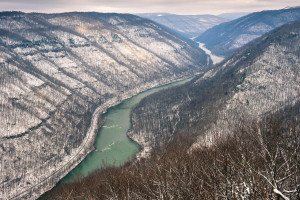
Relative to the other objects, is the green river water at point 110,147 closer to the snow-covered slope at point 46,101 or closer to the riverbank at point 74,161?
the riverbank at point 74,161

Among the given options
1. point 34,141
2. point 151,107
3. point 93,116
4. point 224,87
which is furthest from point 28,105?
point 224,87

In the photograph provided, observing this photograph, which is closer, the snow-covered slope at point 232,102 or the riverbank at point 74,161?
the riverbank at point 74,161

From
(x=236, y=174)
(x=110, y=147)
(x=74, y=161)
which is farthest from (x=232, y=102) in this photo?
(x=236, y=174)

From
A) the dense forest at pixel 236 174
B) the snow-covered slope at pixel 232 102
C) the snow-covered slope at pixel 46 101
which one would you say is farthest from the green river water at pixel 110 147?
the dense forest at pixel 236 174

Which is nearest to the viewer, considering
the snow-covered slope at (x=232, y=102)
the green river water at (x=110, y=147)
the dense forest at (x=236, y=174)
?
the dense forest at (x=236, y=174)

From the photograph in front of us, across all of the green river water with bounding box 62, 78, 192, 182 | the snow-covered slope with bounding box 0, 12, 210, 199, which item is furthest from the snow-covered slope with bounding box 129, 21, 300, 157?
the snow-covered slope with bounding box 0, 12, 210, 199

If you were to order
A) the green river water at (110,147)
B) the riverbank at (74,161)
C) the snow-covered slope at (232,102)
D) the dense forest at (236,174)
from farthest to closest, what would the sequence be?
the snow-covered slope at (232,102) < the green river water at (110,147) < the riverbank at (74,161) < the dense forest at (236,174)

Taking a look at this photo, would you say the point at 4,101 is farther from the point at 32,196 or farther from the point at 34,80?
the point at 32,196
